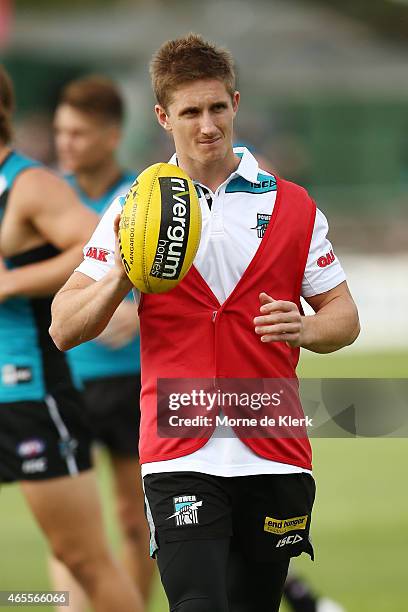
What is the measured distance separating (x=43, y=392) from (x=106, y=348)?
1.54 m

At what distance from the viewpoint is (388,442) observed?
13.4 m

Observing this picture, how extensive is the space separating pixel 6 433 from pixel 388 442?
27.5 ft

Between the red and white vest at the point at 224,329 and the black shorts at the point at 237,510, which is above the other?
the red and white vest at the point at 224,329

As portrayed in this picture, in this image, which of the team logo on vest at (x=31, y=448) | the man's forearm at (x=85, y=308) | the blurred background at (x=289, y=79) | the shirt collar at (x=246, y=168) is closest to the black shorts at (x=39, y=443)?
the team logo on vest at (x=31, y=448)

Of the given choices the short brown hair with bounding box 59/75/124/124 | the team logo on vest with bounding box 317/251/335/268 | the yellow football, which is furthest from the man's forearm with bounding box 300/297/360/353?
the short brown hair with bounding box 59/75/124/124

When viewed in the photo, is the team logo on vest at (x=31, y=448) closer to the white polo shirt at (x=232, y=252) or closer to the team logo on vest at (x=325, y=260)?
the white polo shirt at (x=232, y=252)

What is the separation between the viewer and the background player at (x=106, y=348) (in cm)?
681

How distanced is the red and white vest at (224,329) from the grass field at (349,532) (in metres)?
2.70

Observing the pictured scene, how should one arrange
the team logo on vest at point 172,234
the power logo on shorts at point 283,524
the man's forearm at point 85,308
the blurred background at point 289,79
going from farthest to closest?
1. the blurred background at point 289,79
2. the power logo on shorts at point 283,524
3. the man's forearm at point 85,308
4. the team logo on vest at point 172,234

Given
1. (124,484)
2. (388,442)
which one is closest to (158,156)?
(388,442)

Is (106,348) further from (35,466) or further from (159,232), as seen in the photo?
(159,232)

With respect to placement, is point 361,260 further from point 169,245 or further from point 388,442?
point 169,245

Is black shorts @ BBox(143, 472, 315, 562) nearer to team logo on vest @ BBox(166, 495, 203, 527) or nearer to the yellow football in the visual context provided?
team logo on vest @ BBox(166, 495, 203, 527)

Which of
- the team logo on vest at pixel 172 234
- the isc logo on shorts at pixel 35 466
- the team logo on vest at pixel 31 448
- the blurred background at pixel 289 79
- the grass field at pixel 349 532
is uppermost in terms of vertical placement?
the blurred background at pixel 289 79
